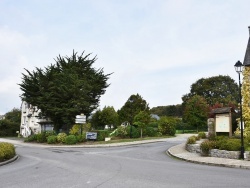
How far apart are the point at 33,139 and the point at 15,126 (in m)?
38.3

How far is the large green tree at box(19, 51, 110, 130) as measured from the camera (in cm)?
4194

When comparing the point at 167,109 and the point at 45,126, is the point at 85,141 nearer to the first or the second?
the point at 45,126

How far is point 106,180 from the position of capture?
34.3 feet

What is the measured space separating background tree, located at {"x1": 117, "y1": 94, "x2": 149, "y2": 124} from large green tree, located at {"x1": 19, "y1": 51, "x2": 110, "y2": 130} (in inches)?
428

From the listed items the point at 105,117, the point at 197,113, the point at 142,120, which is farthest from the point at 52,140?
the point at 197,113

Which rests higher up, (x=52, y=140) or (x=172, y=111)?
(x=172, y=111)

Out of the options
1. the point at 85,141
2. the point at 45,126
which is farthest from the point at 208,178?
the point at 45,126

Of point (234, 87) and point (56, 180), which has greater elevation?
point (234, 87)

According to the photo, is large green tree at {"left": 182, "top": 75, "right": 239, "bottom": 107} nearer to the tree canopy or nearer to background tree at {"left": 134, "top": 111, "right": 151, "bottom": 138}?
the tree canopy

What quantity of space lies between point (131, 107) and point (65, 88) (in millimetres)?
18584

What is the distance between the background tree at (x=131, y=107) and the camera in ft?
186

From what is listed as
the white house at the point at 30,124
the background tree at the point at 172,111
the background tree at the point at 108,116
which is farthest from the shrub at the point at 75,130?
the background tree at the point at 172,111

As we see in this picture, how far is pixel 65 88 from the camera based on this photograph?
41531 mm

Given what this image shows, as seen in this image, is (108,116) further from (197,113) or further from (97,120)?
(197,113)
